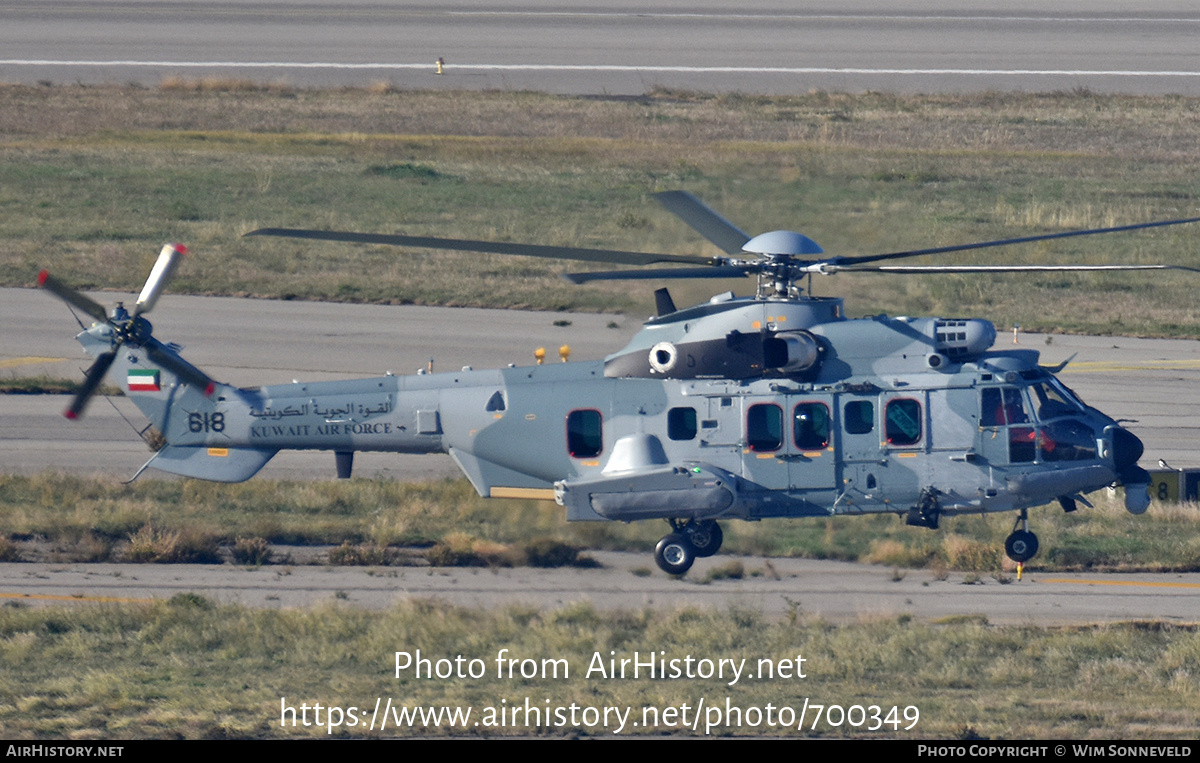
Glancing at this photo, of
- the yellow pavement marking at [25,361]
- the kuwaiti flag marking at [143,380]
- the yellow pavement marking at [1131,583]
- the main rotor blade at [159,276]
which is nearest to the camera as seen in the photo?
the main rotor blade at [159,276]

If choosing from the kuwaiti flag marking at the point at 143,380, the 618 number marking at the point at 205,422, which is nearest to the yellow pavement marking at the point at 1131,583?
the 618 number marking at the point at 205,422

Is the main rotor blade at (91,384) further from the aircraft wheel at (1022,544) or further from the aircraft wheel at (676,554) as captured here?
the aircraft wheel at (1022,544)

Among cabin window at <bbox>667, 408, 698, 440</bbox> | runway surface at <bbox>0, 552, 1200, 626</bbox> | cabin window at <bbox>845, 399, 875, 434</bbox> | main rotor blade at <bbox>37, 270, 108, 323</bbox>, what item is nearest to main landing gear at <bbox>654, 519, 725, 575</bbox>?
cabin window at <bbox>667, 408, 698, 440</bbox>

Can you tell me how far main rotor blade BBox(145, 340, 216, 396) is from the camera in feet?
67.0

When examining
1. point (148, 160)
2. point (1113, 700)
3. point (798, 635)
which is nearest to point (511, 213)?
point (148, 160)

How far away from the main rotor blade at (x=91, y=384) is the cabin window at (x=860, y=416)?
9.94 metres

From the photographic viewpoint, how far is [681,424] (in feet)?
63.5

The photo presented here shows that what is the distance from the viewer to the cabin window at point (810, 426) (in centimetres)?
1902

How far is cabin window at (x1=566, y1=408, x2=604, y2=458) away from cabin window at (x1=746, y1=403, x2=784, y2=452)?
6.63ft

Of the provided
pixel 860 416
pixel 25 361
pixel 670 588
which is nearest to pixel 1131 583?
pixel 860 416

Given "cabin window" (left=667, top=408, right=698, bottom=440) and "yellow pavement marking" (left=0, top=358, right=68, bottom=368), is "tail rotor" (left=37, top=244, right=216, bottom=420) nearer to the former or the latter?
"cabin window" (left=667, top=408, right=698, bottom=440)

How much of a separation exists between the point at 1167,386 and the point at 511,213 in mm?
21035

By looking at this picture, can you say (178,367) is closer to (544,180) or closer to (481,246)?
(481,246)

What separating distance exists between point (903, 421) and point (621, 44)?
59.9 metres
